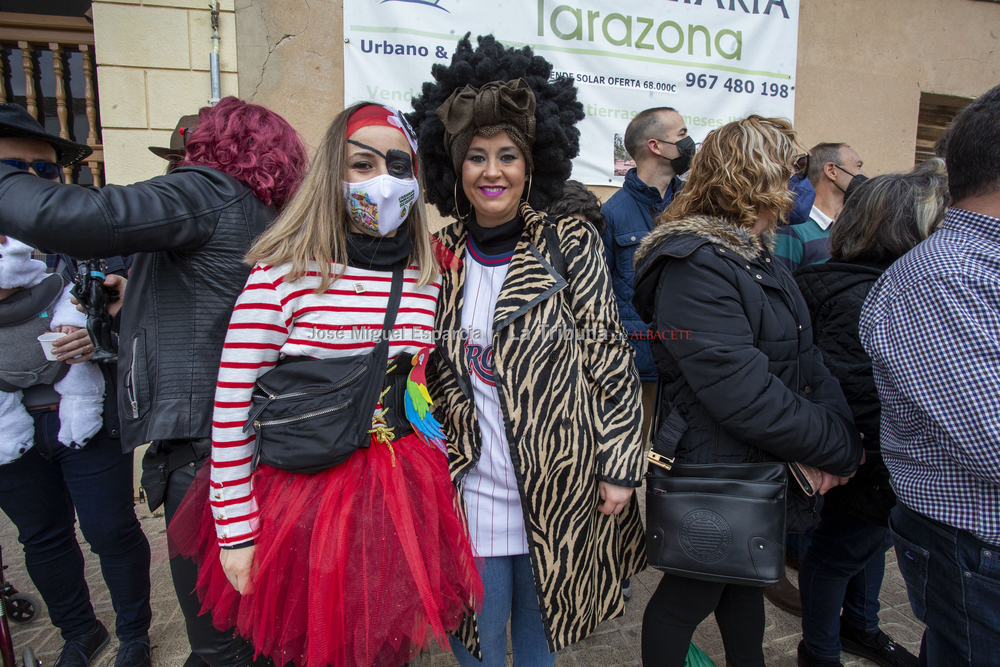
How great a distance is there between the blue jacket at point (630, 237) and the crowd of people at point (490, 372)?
→ 3.41 feet

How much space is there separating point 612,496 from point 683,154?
2.34 metres

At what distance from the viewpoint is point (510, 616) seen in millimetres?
1749

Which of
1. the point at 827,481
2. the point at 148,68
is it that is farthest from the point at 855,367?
the point at 148,68

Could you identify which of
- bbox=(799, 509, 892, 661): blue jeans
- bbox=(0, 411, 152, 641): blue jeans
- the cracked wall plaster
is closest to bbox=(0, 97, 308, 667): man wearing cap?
bbox=(0, 411, 152, 641): blue jeans

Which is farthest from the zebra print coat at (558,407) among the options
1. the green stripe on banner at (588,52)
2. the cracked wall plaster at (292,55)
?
the cracked wall plaster at (292,55)

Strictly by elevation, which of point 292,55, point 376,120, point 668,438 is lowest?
point 668,438

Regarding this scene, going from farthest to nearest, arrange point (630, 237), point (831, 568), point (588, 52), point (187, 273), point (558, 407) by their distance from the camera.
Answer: point (588, 52)
point (630, 237)
point (831, 568)
point (558, 407)
point (187, 273)

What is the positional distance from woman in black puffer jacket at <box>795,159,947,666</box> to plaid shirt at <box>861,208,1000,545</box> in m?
0.48

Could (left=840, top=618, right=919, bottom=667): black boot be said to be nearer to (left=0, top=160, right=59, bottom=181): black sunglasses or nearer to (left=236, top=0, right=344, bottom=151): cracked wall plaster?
(left=0, top=160, right=59, bottom=181): black sunglasses

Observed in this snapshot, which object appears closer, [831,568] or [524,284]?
[524,284]

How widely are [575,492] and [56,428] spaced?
208 cm

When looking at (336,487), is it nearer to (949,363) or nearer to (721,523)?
(721,523)

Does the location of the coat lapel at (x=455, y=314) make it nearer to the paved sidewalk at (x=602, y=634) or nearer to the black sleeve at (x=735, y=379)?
the black sleeve at (x=735, y=379)

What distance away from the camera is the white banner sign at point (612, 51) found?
3.82 m
